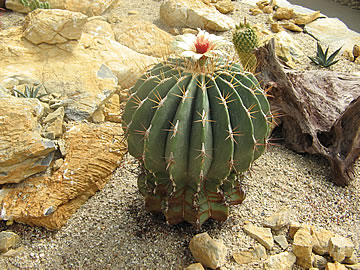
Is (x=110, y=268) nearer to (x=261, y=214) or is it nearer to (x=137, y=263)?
(x=137, y=263)

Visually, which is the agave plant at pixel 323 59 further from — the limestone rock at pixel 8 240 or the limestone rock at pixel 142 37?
the limestone rock at pixel 8 240

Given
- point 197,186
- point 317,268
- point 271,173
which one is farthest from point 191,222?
point 271,173

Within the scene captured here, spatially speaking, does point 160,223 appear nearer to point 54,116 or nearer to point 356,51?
point 54,116

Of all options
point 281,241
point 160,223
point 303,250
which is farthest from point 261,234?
point 160,223

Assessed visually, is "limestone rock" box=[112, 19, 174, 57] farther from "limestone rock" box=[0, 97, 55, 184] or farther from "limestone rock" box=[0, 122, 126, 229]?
"limestone rock" box=[0, 97, 55, 184]

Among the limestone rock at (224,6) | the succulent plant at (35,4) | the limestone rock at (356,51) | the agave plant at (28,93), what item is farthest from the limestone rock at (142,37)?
the limestone rock at (356,51)
